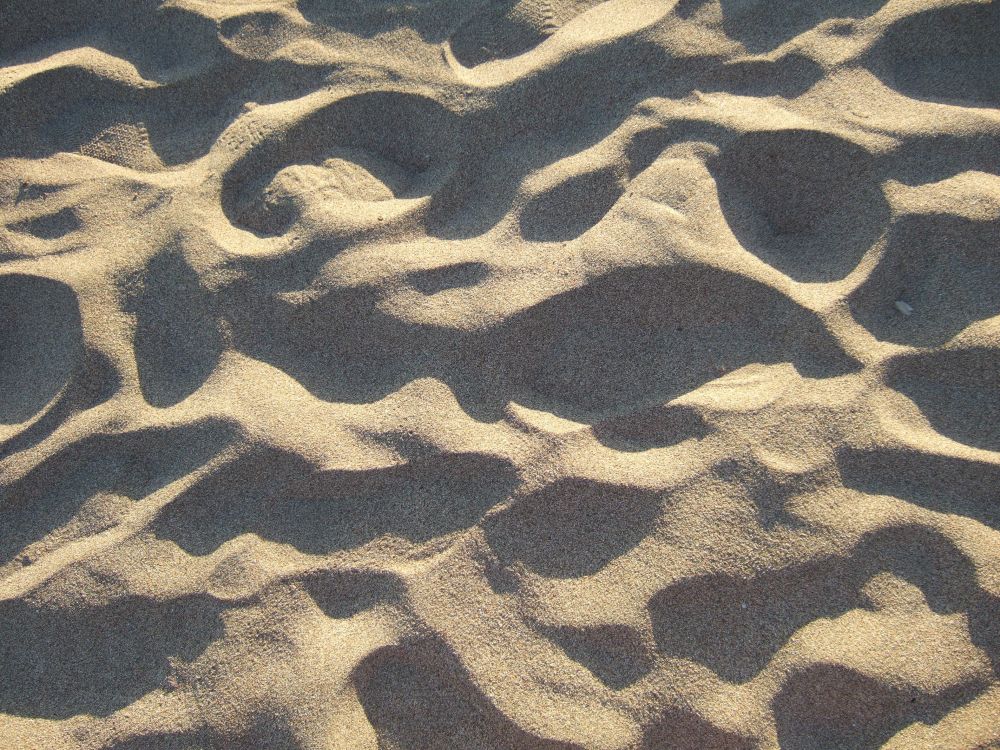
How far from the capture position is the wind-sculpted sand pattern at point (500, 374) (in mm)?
1099

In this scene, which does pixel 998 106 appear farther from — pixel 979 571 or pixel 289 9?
pixel 289 9

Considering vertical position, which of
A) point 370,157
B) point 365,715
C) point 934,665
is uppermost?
point 370,157

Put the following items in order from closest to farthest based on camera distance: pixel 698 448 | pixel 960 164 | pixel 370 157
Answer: pixel 698 448 < pixel 960 164 < pixel 370 157

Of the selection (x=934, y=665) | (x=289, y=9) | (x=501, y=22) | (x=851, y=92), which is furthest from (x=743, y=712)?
(x=289, y=9)

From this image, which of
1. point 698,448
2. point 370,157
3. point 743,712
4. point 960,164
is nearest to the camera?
point 743,712

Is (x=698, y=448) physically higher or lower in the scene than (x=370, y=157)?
lower

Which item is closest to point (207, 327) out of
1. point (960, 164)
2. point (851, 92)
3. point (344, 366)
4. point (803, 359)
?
point (344, 366)

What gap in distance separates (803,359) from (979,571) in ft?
1.41

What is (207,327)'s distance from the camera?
1.34 meters

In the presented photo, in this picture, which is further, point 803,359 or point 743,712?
point 803,359

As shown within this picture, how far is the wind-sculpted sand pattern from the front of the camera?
1099 millimetres

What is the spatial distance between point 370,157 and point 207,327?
19.5 inches

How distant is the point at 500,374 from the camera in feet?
4.17

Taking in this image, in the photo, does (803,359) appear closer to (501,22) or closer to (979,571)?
(979,571)
